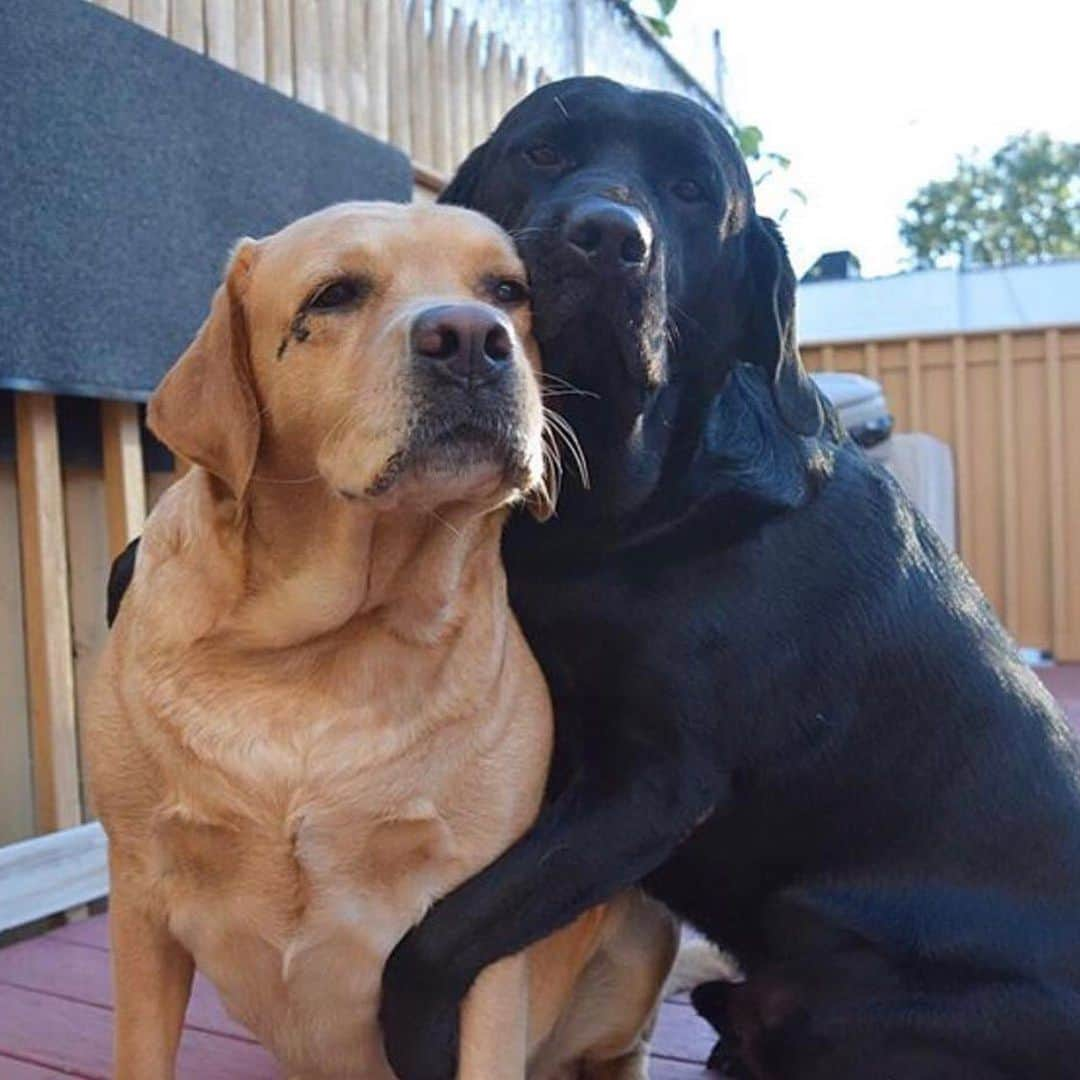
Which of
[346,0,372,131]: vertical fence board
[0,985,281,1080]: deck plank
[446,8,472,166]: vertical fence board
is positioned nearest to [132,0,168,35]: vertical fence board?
[346,0,372,131]: vertical fence board

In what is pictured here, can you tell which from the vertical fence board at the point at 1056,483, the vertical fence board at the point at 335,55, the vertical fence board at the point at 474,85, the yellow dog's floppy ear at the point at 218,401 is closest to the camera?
the yellow dog's floppy ear at the point at 218,401

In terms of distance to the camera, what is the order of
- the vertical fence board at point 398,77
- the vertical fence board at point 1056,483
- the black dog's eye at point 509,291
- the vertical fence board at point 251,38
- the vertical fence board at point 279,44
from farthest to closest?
1. the vertical fence board at point 1056,483
2. the vertical fence board at point 398,77
3. the vertical fence board at point 279,44
4. the vertical fence board at point 251,38
5. the black dog's eye at point 509,291

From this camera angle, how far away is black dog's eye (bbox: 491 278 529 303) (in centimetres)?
171

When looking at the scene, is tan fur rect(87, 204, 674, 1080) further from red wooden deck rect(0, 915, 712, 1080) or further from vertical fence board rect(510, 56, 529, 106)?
vertical fence board rect(510, 56, 529, 106)

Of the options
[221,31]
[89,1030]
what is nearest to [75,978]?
[89,1030]

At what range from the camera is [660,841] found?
1.62 metres

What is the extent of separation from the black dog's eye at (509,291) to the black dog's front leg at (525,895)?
0.61 m

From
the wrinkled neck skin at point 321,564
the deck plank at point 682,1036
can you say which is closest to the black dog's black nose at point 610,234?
the wrinkled neck skin at point 321,564

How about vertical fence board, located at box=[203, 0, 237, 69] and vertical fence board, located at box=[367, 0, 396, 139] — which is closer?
vertical fence board, located at box=[203, 0, 237, 69]

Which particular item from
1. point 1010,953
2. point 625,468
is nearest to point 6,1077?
point 625,468

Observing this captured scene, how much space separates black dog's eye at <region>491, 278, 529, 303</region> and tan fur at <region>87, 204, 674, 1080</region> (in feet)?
0.04

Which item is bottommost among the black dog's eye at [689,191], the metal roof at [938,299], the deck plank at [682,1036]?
the deck plank at [682,1036]

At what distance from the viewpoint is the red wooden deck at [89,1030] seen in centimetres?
214

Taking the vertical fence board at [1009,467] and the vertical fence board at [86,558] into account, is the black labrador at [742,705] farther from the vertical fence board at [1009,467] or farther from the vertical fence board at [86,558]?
the vertical fence board at [1009,467]
